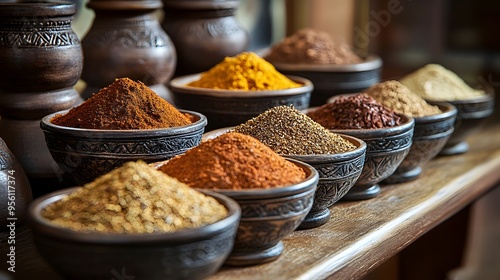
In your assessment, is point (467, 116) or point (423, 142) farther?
point (467, 116)

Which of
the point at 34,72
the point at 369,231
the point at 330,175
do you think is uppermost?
the point at 34,72

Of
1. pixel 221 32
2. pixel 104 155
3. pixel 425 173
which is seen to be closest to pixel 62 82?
pixel 104 155

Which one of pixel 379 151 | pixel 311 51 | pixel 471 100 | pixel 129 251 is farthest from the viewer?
pixel 311 51

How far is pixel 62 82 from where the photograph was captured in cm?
123

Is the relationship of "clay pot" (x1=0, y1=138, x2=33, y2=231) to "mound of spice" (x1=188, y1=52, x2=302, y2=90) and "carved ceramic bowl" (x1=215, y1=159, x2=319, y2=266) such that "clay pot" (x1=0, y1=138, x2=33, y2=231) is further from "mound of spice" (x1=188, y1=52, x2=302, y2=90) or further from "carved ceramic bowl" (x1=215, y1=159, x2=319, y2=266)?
"mound of spice" (x1=188, y1=52, x2=302, y2=90)

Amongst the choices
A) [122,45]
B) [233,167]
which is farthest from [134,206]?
[122,45]

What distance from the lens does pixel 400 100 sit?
145cm

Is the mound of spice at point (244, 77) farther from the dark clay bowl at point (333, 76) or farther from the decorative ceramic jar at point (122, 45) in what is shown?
the dark clay bowl at point (333, 76)

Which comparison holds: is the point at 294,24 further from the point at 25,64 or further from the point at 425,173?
the point at 25,64

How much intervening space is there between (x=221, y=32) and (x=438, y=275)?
2.68 ft

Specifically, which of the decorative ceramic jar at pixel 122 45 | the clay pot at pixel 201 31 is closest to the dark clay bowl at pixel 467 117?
the clay pot at pixel 201 31

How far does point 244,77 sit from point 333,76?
1.08ft

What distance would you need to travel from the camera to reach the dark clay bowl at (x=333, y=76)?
67.1 inches

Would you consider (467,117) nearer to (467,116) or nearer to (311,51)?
(467,116)
